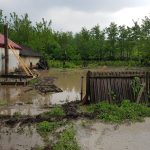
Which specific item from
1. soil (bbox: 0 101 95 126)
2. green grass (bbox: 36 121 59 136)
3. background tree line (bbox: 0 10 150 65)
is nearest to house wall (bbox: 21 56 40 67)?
background tree line (bbox: 0 10 150 65)

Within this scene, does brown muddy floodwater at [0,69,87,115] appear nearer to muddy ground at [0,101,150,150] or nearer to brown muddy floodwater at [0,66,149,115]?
brown muddy floodwater at [0,66,149,115]

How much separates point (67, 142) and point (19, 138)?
1.62 metres

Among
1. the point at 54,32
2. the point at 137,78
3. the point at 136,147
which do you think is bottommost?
the point at 136,147

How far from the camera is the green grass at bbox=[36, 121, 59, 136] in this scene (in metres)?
11.7

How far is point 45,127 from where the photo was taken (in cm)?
1202

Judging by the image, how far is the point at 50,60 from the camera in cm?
6131

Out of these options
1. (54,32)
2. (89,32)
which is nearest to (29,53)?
(54,32)

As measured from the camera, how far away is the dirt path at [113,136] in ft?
33.7

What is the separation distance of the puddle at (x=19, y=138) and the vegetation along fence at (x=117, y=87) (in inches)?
174

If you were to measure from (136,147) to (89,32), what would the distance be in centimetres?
7179

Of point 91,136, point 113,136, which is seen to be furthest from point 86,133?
point 113,136

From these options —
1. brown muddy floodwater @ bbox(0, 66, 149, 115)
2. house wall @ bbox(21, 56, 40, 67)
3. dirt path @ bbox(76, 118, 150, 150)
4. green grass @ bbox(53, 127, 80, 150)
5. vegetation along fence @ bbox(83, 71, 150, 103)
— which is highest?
house wall @ bbox(21, 56, 40, 67)

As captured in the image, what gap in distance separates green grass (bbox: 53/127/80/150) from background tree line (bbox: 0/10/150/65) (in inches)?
1941

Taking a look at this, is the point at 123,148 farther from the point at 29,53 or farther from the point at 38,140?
the point at 29,53
